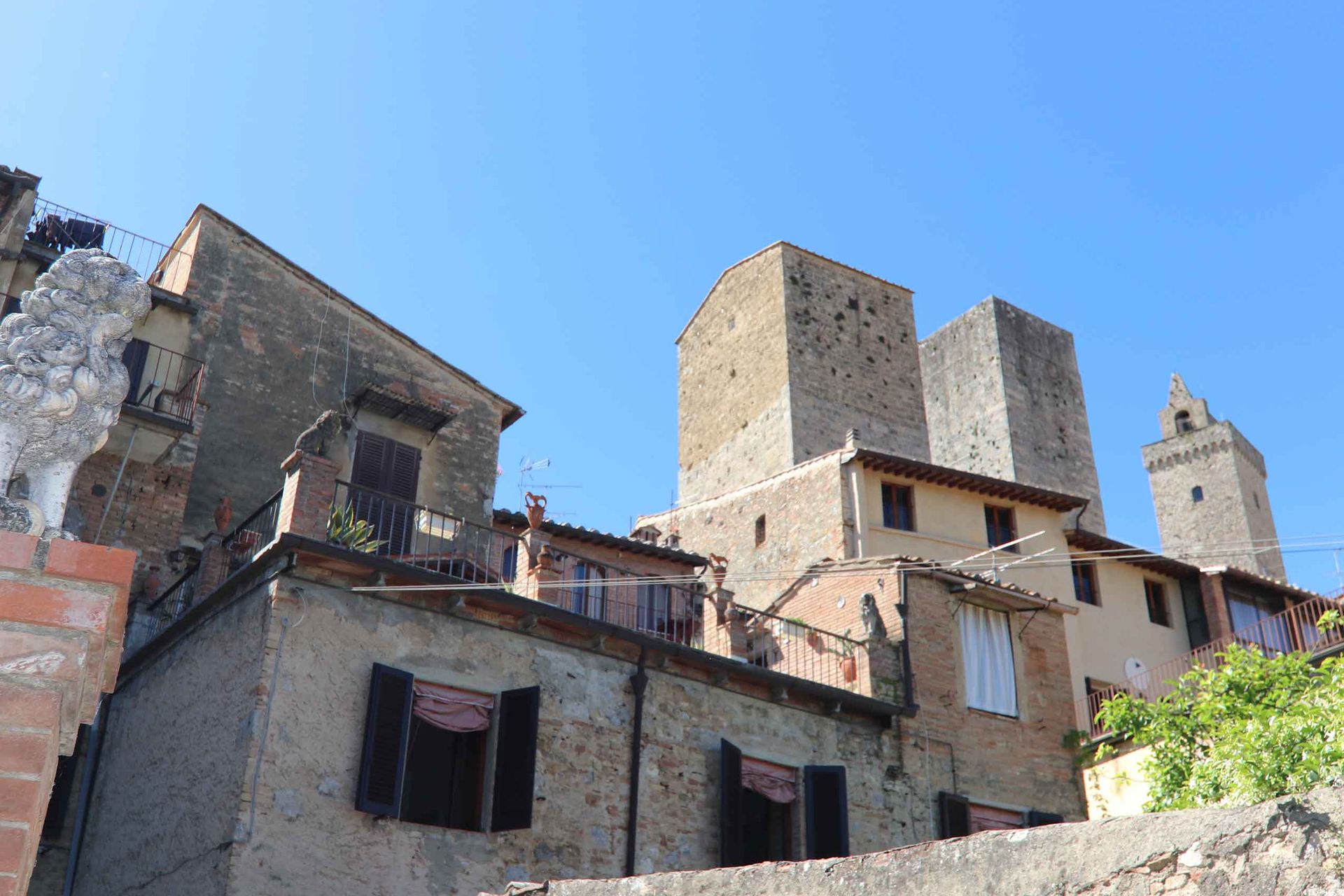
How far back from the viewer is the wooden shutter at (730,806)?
549 inches

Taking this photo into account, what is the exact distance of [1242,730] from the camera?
1541 centimetres

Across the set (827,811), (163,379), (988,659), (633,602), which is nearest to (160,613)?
(163,379)

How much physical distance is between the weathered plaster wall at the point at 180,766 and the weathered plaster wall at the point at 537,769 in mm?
421

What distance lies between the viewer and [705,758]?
14625mm

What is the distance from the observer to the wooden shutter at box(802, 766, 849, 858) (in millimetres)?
14930

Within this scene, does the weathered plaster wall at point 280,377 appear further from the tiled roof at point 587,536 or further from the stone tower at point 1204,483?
the stone tower at point 1204,483

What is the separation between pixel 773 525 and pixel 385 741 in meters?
15.4

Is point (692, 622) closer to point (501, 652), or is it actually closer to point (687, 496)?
point (501, 652)

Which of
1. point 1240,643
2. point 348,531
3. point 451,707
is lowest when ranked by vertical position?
point 451,707

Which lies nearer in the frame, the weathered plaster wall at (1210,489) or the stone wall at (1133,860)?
the stone wall at (1133,860)

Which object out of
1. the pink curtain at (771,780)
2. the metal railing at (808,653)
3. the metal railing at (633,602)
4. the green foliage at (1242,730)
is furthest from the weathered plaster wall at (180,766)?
the green foliage at (1242,730)

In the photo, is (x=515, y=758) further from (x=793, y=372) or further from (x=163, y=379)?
(x=793, y=372)

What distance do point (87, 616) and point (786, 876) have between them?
2645mm

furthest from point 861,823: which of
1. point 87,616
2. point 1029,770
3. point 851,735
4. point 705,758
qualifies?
point 87,616
